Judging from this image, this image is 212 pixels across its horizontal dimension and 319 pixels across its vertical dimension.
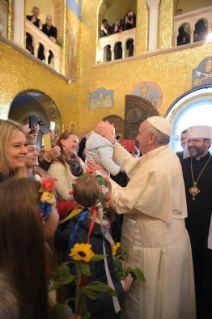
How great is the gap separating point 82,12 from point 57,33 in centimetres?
179

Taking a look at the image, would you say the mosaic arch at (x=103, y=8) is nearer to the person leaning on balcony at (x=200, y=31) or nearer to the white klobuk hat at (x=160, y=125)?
the person leaning on balcony at (x=200, y=31)

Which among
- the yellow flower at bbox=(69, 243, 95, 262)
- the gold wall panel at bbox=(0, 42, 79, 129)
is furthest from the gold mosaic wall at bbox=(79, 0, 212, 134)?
the yellow flower at bbox=(69, 243, 95, 262)

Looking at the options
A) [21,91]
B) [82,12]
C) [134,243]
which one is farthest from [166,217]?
[82,12]

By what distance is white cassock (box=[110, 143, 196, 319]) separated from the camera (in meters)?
1.80

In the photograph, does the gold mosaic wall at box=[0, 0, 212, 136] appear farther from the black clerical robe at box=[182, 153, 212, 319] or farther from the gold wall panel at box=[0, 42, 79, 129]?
the black clerical robe at box=[182, 153, 212, 319]

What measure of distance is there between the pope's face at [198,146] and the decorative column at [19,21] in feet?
19.3

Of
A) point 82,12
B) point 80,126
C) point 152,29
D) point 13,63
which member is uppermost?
point 82,12

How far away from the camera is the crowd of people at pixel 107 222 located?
88 cm

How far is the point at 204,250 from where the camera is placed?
2.62 metres

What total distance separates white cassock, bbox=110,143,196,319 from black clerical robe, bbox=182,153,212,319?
64cm

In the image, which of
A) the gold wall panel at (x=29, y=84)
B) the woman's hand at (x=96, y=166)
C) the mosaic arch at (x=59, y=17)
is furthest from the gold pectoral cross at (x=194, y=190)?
the mosaic arch at (x=59, y=17)

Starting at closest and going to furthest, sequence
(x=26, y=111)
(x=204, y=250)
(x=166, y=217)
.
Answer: (x=166, y=217), (x=204, y=250), (x=26, y=111)

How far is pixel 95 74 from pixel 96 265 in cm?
841

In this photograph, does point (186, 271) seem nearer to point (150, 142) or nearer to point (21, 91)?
point (150, 142)
